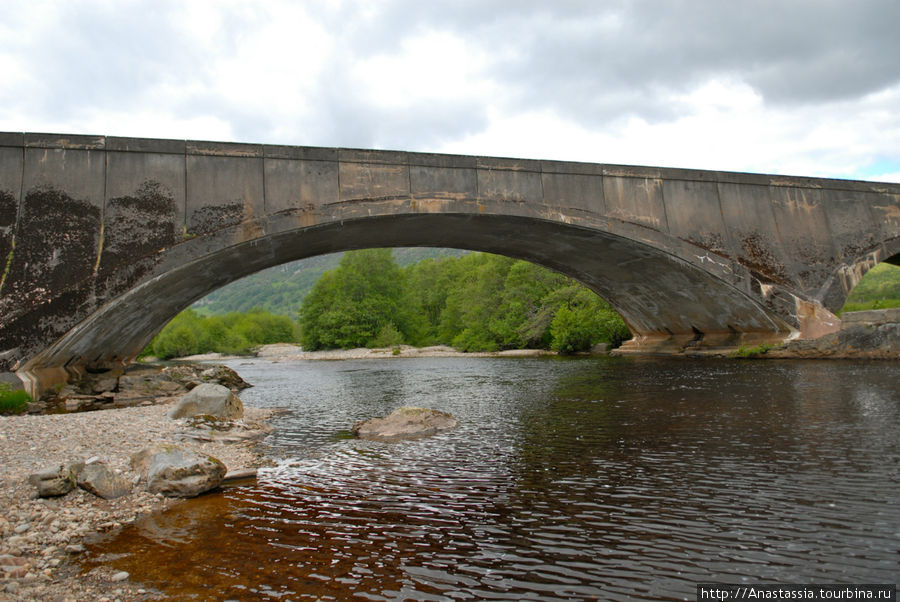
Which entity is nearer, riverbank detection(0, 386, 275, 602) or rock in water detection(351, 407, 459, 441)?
riverbank detection(0, 386, 275, 602)

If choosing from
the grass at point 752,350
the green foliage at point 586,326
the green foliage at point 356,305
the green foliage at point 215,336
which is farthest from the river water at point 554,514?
the green foliage at point 215,336

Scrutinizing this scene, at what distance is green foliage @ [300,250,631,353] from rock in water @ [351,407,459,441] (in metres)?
25.7

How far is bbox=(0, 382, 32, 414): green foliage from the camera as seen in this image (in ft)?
32.8

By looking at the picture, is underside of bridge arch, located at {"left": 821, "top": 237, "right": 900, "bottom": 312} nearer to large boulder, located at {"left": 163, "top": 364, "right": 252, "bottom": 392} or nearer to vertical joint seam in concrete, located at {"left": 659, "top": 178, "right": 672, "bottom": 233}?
vertical joint seam in concrete, located at {"left": 659, "top": 178, "right": 672, "bottom": 233}

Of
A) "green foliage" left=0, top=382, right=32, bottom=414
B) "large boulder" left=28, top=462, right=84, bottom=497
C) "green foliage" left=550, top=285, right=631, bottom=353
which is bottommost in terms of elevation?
"large boulder" left=28, top=462, right=84, bottom=497

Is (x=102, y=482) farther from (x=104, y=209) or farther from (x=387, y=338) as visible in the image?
(x=387, y=338)

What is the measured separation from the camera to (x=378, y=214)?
47.7 feet

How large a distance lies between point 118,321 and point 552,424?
11440mm

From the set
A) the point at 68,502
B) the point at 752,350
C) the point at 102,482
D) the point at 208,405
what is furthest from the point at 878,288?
the point at 68,502

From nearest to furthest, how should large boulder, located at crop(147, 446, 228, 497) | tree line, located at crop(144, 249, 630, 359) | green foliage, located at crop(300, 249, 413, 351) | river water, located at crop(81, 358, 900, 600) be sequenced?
river water, located at crop(81, 358, 900, 600), large boulder, located at crop(147, 446, 228, 497), tree line, located at crop(144, 249, 630, 359), green foliage, located at crop(300, 249, 413, 351)

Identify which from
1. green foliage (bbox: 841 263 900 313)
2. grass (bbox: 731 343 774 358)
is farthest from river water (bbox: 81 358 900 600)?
green foliage (bbox: 841 263 900 313)

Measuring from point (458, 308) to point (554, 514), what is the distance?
5671 cm

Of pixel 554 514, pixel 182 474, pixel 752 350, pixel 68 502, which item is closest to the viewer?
pixel 554 514

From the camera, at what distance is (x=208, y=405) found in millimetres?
9773
